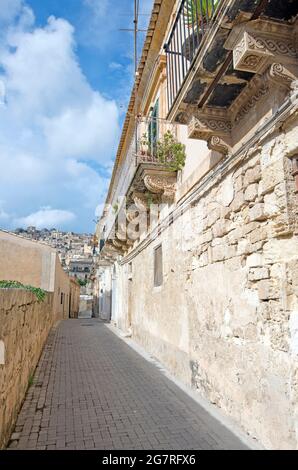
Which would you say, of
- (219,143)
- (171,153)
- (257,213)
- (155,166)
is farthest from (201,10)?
(155,166)

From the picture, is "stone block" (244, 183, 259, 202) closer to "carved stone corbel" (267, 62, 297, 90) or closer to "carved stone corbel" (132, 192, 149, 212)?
"carved stone corbel" (267, 62, 297, 90)

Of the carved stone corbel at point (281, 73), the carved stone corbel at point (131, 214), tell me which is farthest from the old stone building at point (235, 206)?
the carved stone corbel at point (131, 214)

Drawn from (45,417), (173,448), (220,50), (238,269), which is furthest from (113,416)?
(220,50)

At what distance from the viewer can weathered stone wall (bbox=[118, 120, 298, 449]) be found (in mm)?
3342

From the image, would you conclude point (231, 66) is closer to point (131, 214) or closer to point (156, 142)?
point (156, 142)

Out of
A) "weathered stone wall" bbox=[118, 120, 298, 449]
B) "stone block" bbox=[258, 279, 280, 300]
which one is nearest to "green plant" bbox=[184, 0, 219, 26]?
"weathered stone wall" bbox=[118, 120, 298, 449]

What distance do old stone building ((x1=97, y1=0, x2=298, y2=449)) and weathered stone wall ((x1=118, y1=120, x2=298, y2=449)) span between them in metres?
0.01

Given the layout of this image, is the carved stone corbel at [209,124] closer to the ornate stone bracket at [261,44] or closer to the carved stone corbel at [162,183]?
the ornate stone bracket at [261,44]

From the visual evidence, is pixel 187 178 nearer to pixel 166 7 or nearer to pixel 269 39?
pixel 269 39

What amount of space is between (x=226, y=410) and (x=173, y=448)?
3.81 ft

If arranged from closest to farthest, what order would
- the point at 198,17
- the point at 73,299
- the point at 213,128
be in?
the point at 198,17, the point at 213,128, the point at 73,299

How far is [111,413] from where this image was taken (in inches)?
187

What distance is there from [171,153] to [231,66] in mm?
3533

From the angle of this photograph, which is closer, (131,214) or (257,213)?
(257,213)
